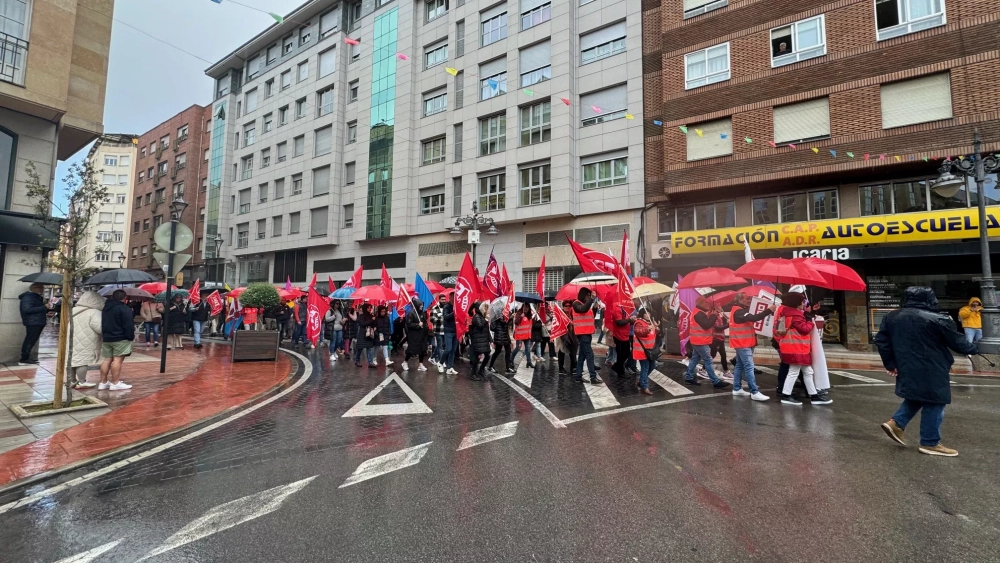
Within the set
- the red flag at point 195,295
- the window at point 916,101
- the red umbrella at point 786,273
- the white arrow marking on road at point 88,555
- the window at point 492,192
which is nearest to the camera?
the white arrow marking on road at point 88,555

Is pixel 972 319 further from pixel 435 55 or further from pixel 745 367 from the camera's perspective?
pixel 435 55

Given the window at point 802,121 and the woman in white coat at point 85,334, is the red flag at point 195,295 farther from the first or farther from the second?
the window at point 802,121

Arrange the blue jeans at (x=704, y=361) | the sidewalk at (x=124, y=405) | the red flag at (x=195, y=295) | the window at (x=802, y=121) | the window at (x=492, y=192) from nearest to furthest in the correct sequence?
the sidewalk at (x=124, y=405), the blue jeans at (x=704, y=361), the window at (x=802, y=121), the red flag at (x=195, y=295), the window at (x=492, y=192)

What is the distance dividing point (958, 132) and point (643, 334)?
13263mm

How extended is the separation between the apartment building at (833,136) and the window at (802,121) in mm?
37

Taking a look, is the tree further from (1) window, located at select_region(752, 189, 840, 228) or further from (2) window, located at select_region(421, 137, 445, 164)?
(2) window, located at select_region(421, 137, 445, 164)

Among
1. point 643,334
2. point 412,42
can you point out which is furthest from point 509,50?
point 643,334

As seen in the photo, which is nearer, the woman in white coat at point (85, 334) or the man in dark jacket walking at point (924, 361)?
the man in dark jacket walking at point (924, 361)

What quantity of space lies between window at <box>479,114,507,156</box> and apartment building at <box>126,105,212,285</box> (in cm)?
2965

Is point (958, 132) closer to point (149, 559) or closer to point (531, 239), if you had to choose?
point (531, 239)

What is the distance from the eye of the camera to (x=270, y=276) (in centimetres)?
3516

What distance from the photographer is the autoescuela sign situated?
12938 millimetres

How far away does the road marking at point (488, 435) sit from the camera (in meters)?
4.97

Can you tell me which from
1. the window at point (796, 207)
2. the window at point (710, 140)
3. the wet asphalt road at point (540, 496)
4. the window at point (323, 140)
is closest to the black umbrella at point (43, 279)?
the wet asphalt road at point (540, 496)
